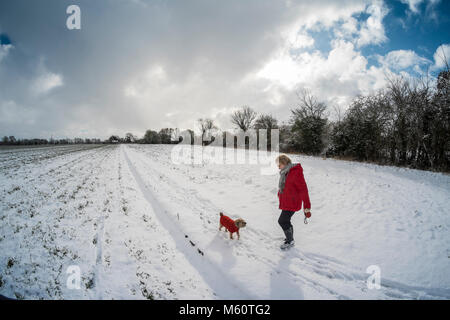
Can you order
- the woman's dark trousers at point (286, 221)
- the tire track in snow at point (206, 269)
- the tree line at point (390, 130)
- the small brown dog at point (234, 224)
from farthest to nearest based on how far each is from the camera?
the tree line at point (390, 130), the small brown dog at point (234, 224), the woman's dark trousers at point (286, 221), the tire track in snow at point (206, 269)

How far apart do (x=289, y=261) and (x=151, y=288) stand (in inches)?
114

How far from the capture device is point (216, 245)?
4305mm

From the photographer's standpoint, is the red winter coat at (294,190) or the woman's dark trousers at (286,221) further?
the woman's dark trousers at (286,221)

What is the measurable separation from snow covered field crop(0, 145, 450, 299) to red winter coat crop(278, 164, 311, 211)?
1293 mm

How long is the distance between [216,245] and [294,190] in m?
2.40

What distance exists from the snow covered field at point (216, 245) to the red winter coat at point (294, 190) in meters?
1.29

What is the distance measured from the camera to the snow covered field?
299 centimetres

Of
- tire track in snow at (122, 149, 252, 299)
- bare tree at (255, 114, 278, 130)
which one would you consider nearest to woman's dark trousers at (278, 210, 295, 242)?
tire track in snow at (122, 149, 252, 299)

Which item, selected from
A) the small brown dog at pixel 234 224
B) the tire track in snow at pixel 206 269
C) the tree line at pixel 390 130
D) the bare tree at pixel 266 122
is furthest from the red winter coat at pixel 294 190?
the bare tree at pixel 266 122

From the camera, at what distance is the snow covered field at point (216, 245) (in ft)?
9.80

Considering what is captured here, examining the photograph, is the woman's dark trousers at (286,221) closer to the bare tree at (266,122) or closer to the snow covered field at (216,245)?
the snow covered field at (216,245)

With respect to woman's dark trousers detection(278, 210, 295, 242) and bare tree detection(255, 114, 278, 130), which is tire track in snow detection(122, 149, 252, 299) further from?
bare tree detection(255, 114, 278, 130)

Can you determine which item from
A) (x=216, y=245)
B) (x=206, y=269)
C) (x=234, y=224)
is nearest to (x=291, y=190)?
(x=234, y=224)
